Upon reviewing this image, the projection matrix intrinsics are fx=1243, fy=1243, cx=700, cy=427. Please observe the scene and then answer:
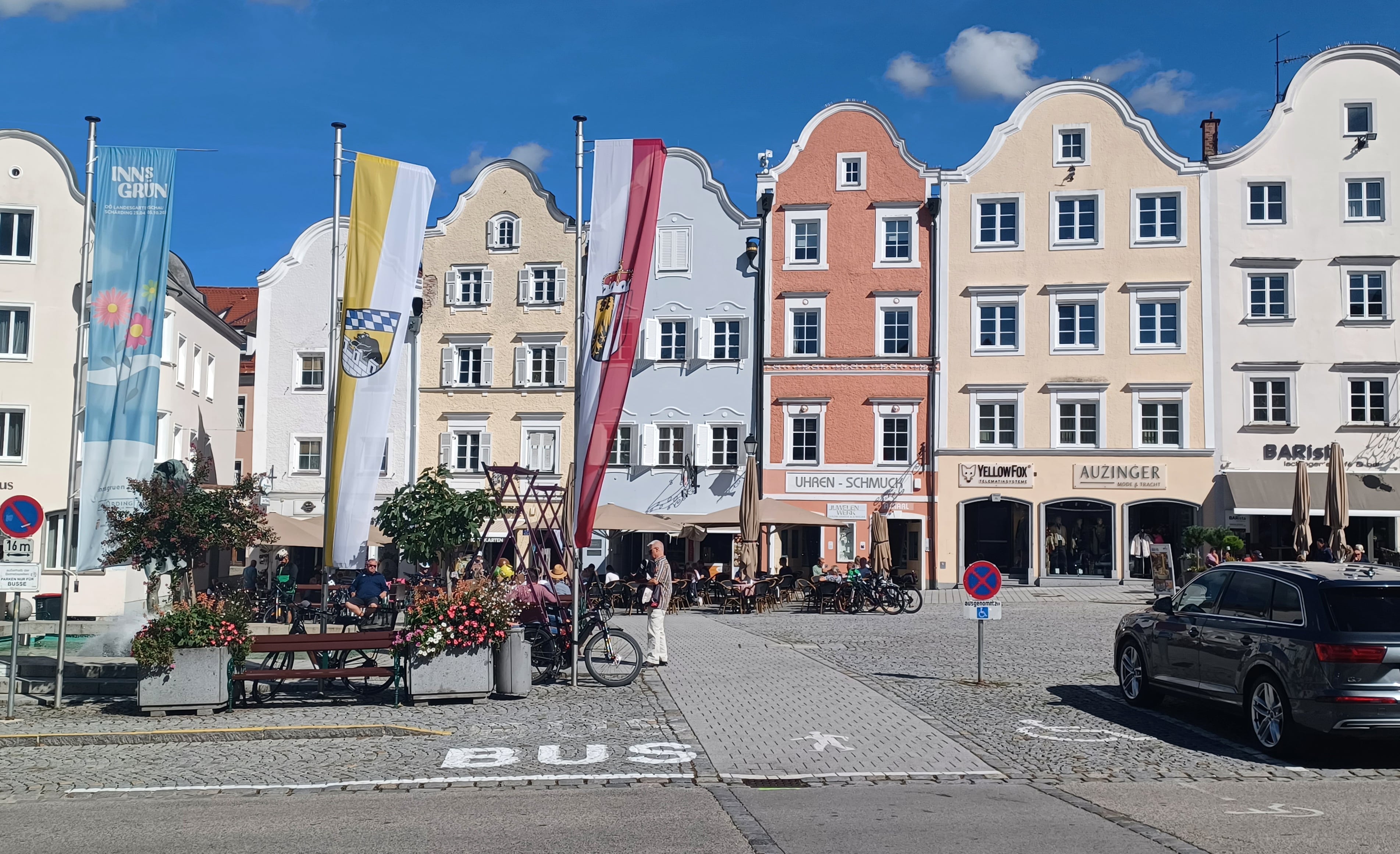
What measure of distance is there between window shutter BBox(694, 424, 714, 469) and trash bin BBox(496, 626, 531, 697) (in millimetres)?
25643

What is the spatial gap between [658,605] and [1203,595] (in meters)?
6.61

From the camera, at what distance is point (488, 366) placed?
40906mm

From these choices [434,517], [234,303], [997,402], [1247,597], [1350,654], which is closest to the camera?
[1350,654]

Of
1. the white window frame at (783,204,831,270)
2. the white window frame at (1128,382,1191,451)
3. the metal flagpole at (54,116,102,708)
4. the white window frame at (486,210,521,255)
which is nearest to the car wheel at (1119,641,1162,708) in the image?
the metal flagpole at (54,116,102,708)

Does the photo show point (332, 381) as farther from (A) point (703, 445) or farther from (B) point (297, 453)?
(B) point (297, 453)

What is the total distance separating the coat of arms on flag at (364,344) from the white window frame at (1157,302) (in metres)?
26.7

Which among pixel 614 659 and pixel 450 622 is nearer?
pixel 450 622

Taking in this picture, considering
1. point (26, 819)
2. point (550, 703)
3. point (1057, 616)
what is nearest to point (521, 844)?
point (26, 819)

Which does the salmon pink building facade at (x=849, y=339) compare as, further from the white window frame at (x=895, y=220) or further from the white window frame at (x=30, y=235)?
the white window frame at (x=30, y=235)

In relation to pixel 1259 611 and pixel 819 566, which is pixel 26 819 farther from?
pixel 819 566

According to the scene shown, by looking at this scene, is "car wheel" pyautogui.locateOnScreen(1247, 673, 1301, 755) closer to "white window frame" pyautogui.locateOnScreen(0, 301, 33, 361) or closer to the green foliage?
the green foliage

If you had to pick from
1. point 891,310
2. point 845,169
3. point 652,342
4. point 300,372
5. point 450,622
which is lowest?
point 450,622

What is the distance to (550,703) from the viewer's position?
1353 centimetres

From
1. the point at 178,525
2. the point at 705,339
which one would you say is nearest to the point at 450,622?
the point at 178,525
